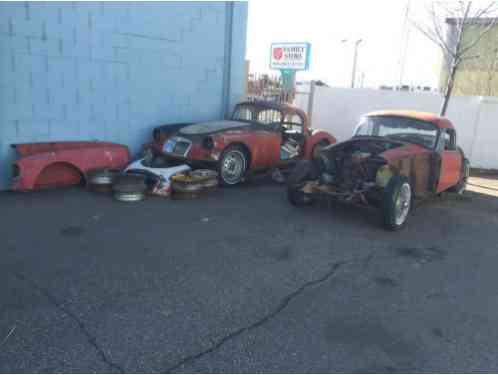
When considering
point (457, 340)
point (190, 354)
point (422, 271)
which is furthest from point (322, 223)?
point (190, 354)

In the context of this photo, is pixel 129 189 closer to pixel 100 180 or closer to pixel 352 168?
pixel 100 180

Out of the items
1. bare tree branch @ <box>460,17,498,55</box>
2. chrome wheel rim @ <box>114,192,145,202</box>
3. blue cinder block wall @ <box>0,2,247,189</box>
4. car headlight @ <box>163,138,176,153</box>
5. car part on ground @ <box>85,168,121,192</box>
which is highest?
bare tree branch @ <box>460,17,498,55</box>

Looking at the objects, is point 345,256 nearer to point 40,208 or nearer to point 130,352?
point 130,352

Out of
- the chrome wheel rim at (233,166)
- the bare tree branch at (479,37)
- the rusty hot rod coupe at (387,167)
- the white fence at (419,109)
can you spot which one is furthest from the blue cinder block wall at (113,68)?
the bare tree branch at (479,37)

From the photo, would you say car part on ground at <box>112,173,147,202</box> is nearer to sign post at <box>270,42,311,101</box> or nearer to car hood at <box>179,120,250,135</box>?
car hood at <box>179,120,250,135</box>

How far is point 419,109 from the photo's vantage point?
1211 cm

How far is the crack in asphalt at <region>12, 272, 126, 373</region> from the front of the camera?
280cm

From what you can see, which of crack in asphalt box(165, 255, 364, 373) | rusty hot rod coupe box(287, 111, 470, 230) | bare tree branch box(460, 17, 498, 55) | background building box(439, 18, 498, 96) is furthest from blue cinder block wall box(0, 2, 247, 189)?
background building box(439, 18, 498, 96)

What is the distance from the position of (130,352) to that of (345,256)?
2.76m

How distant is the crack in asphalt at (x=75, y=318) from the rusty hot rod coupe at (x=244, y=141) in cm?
417

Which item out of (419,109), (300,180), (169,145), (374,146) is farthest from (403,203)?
(419,109)

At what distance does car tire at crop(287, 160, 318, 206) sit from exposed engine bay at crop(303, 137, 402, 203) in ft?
0.42

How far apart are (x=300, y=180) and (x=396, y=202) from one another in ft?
4.89

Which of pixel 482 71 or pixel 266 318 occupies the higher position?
pixel 482 71
